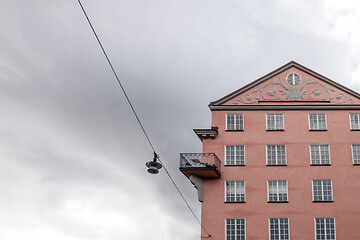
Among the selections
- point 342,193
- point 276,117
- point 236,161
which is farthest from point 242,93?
point 342,193

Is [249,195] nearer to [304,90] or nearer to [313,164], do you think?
[313,164]

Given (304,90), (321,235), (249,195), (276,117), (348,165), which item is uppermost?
(304,90)

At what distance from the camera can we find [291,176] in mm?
34094

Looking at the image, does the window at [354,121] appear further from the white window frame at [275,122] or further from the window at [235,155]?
the window at [235,155]

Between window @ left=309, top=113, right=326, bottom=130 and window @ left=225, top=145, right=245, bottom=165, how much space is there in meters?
5.78

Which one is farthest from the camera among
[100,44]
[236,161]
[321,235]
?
[236,161]

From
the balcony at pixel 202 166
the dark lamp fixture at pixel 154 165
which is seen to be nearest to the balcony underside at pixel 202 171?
the balcony at pixel 202 166

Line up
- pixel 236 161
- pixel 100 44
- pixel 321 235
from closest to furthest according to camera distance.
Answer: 1. pixel 100 44
2. pixel 321 235
3. pixel 236 161

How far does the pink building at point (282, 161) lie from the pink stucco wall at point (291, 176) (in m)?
0.07

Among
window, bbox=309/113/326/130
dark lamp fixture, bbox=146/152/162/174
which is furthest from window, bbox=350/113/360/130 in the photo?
dark lamp fixture, bbox=146/152/162/174

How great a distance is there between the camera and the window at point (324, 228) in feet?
106

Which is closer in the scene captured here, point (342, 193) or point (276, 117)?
point (342, 193)

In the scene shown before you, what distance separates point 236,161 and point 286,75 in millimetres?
8398

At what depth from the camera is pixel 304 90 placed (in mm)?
36594
